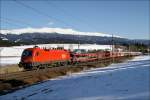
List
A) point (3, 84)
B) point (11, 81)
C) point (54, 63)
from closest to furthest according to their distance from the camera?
1. point (3, 84)
2. point (11, 81)
3. point (54, 63)

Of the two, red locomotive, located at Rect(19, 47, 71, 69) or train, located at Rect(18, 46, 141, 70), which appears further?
train, located at Rect(18, 46, 141, 70)

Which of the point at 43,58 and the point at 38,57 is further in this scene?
the point at 43,58

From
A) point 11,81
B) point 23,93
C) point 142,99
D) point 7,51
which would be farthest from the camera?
point 7,51

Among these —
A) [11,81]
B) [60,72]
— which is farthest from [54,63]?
[11,81]

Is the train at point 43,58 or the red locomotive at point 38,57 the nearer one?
the red locomotive at point 38,57

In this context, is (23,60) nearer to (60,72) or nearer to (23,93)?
(60,72)

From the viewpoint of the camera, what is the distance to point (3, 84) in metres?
29.5

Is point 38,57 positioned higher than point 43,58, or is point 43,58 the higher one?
point 38,57

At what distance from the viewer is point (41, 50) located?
48.0 m

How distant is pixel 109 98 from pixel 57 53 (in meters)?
36.6

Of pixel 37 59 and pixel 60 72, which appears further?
pixel 37 59

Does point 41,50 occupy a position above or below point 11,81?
above

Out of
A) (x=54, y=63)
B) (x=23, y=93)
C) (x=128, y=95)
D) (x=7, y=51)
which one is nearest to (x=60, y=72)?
(x=54, y=63)

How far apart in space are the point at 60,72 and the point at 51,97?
69.8 ft
